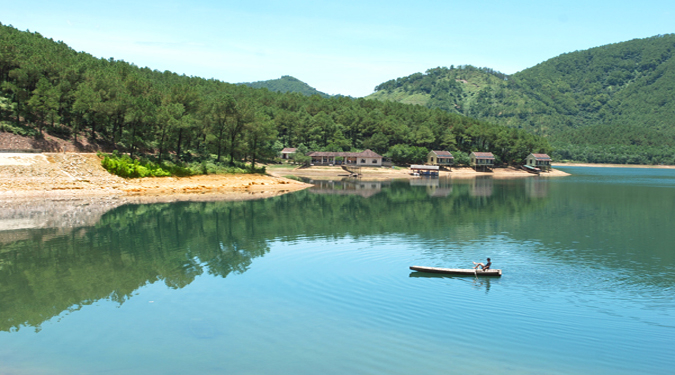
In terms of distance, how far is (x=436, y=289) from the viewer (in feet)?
72.6

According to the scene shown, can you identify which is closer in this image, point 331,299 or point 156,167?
point 331,299

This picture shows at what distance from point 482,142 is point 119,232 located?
11978 centimetres

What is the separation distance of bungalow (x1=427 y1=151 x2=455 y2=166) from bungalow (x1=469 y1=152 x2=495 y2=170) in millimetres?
7456

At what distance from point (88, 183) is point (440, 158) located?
8655cm

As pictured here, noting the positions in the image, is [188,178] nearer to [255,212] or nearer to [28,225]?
[255,212]

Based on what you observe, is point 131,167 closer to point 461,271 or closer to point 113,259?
point 113,259

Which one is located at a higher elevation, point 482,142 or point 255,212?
point 482,142

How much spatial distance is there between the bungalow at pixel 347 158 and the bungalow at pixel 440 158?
17.5 meters

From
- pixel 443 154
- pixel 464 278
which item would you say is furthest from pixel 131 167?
pixel 443 154

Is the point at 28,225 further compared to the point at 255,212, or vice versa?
the point at 255,212

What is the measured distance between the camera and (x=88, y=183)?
55.9 meters

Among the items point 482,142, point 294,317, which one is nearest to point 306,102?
point 482,142

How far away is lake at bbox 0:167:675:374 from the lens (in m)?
14.9

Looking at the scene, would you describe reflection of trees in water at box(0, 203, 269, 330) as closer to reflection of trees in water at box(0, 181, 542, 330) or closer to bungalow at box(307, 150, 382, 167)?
reflection of trees in water at box(0, 181, 542, 330)
